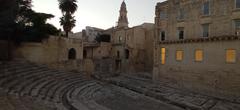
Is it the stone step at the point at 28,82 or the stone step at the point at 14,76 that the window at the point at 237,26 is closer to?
the stone step at the point at 28,82

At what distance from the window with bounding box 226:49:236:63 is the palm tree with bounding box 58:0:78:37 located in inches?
914

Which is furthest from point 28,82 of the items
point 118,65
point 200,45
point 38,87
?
point 118,65

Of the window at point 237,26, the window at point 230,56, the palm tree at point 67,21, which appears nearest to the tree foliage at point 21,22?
the palm tree at point 67,21

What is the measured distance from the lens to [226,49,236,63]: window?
66.7ft

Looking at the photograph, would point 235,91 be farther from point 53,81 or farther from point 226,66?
point 53,81

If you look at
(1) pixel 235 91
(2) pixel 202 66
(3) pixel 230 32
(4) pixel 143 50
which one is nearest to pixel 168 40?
(2) pixel 202 66

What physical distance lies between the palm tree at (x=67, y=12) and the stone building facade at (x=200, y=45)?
1377 centimetres

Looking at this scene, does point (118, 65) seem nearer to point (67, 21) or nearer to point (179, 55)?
point (67, 21)

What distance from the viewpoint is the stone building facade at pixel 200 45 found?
20734 mm

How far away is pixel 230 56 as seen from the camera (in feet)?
67.6

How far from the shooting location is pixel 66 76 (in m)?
22.7

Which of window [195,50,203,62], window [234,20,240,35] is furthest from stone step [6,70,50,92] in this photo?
window [234,20,240,35]

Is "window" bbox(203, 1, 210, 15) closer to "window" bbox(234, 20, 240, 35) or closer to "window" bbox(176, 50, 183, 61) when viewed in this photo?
"window" bbox(234, 20, 240, 35)

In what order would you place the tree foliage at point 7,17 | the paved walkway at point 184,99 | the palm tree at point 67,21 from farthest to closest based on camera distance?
the palm tree at point 67,21, the tree foliage at point 7,17, the paved walkway at point 184,99
